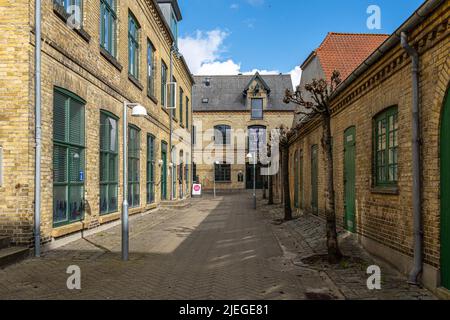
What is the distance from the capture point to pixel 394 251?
294 inches

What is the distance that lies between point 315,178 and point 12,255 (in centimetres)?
1040

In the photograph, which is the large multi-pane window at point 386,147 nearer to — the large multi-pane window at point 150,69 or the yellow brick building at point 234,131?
the large multi-pane window at point 150,69

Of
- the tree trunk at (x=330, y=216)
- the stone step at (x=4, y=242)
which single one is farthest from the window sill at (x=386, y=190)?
the stone step at (x=4, y=242)

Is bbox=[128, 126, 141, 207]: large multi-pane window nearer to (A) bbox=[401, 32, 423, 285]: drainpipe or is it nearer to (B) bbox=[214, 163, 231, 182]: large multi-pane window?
(A) bbox=[401, 32, 423, 285]: drainpipe

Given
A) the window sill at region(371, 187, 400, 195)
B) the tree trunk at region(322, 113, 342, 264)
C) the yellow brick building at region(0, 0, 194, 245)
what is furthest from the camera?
the tree trunk at region(322, 113, 342, 264)

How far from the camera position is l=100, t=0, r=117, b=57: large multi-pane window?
12.8m

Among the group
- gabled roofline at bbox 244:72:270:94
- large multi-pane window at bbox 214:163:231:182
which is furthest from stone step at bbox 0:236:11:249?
gabled roofline at bbox 244:72:270:94

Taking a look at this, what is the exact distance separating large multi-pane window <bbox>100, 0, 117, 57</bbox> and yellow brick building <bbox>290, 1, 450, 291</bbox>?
271 inches

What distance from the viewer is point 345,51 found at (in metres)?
→ 17.8

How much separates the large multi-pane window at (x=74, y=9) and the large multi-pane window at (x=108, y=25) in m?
1.64

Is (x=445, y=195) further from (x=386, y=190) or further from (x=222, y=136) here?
(x=222, y=136)

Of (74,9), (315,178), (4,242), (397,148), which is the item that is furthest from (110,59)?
(397,148)

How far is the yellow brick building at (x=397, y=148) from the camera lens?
5.84m
